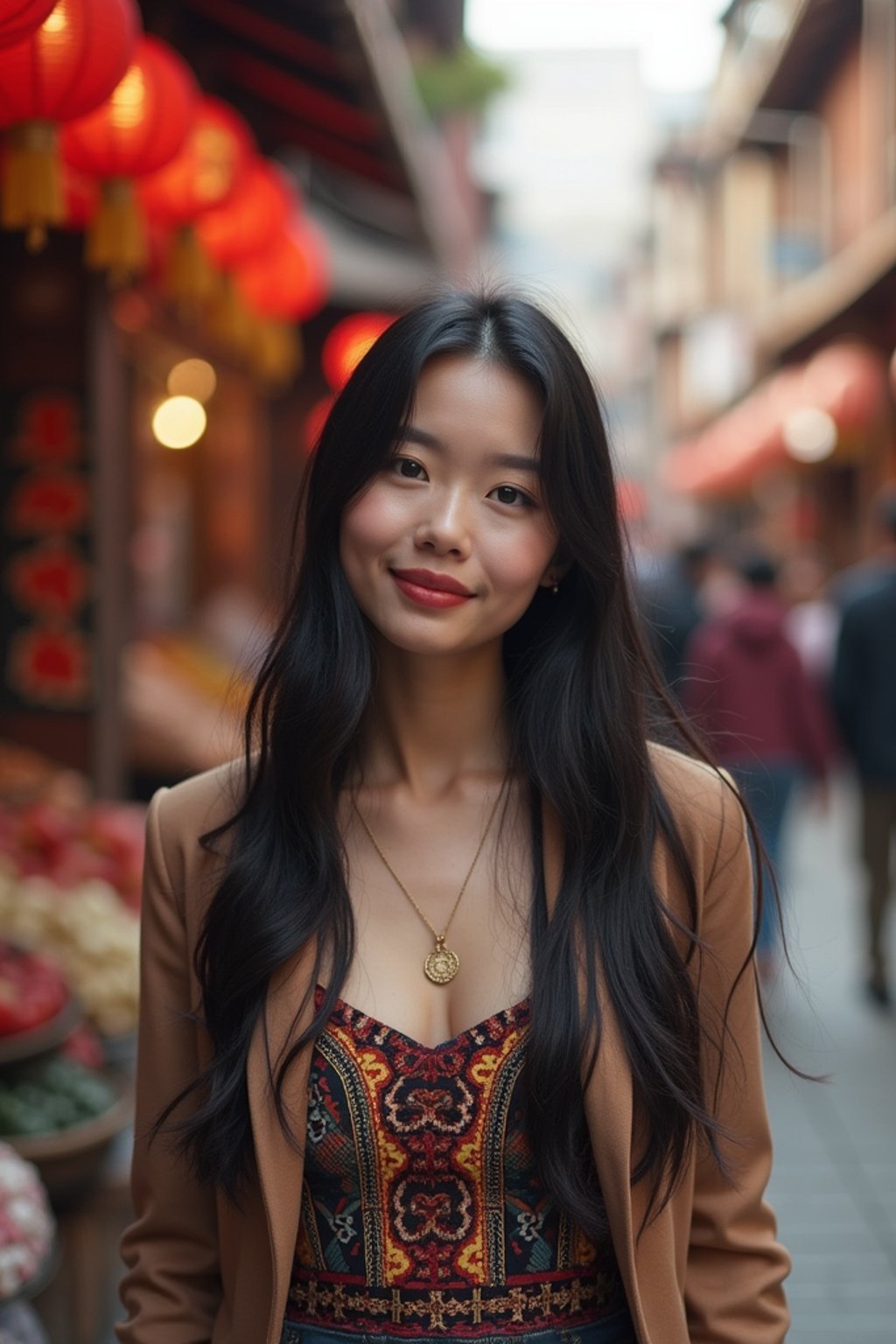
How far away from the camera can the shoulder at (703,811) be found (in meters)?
2.10

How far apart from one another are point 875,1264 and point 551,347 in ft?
11.9

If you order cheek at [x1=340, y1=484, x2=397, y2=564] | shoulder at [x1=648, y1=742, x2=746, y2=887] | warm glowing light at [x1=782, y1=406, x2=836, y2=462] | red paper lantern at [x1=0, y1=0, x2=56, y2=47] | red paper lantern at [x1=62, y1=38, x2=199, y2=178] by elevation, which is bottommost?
shoulder at [x1=648, y1=742, x2=746, y2=887]

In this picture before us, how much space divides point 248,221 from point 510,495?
16.5ft

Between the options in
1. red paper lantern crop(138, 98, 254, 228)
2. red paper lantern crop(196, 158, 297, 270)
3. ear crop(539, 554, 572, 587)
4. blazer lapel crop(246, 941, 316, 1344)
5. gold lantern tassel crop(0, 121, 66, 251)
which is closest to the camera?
blazer lapel crop(246, 941, 316, 1344)

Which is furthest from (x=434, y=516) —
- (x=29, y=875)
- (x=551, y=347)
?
(x=29, y=875)

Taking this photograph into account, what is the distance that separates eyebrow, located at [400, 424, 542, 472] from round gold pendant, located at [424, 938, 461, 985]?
0.64 meters

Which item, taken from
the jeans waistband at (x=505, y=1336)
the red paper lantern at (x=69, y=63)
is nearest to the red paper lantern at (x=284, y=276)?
the red paper lantern at (x=69, y=63)

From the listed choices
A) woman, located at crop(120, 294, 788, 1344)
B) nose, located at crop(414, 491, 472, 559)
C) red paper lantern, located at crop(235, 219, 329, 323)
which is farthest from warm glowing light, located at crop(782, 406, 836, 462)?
nose, located at crop(414, 491, 472, 559)

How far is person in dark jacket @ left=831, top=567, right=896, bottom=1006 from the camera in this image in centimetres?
746

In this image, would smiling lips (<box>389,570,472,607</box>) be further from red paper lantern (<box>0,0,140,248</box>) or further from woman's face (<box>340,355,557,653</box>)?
red paper lantern (<box>0,0,140,248</box>)

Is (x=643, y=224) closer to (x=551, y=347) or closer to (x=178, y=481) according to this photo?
(x=178, y=481)

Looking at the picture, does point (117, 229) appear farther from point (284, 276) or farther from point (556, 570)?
point (284, 276)

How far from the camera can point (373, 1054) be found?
6.48ft

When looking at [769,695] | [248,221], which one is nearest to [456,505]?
[248,221]
